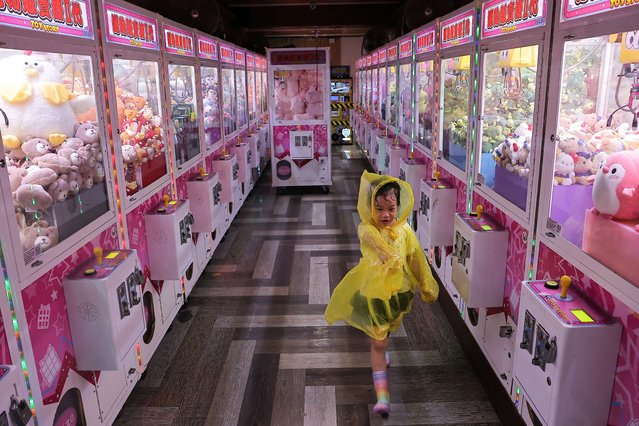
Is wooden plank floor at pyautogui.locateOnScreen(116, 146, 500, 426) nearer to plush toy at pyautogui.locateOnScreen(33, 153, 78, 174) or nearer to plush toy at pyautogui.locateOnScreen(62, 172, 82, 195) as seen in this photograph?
plush toy at pyautogui.locateOnScreen(62, 172, 82, 195)

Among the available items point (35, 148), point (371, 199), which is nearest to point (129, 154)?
point (35, 148)

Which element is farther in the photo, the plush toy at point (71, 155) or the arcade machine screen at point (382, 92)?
the arcade machine screen at point (382, 92)

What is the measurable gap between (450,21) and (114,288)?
2.87m

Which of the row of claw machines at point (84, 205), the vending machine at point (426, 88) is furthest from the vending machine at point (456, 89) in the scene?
the row of claw machines at point (84, 205)

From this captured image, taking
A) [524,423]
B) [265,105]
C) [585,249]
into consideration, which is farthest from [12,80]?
[265,105]

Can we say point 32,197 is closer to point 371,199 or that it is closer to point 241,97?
point 371,199

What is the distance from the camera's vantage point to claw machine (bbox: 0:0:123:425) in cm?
177

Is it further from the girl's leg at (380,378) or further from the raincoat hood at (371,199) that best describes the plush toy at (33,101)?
the girl's leg at (380,378)

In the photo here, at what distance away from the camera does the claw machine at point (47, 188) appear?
1772 millimetres

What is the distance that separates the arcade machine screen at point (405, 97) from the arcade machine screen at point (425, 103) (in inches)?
11.5

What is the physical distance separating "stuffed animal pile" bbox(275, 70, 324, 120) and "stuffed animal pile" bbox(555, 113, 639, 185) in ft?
18.0

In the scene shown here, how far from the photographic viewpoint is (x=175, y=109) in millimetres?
3871

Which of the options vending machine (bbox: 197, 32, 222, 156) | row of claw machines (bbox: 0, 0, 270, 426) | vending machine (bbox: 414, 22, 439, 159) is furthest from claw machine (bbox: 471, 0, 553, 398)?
vending machine (bbox: 197, 32, 222, 156)

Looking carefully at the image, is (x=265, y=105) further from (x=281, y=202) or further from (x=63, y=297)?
(x=63, y=297)
